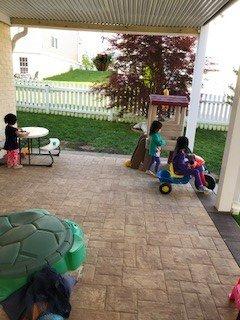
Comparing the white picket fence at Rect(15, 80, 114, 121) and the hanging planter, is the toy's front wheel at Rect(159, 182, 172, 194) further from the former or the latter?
the white picket fence at Rect(15, 80, 114, 121)

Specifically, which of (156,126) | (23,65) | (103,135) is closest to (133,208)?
(156,126)

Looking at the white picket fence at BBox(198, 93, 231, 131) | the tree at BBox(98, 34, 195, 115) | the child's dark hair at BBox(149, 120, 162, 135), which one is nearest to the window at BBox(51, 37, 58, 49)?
the tree at BBox(98, 34, 195, 115)

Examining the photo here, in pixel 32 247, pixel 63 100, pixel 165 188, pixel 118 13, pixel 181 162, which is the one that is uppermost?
pixel 118 13

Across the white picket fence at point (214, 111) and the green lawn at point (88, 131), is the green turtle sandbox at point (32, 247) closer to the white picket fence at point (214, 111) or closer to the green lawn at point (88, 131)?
the green lawn at point (88, 131)

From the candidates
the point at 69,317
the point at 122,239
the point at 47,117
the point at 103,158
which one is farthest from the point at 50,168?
the point at 47,117

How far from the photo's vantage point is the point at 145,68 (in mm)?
11195

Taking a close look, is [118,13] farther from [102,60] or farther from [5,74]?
[5,74]

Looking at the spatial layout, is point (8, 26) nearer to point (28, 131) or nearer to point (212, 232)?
point (28, 131)

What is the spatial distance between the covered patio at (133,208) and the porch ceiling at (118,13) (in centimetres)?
2

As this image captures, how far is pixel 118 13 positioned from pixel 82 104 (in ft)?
21.1

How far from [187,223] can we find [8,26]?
6.62m

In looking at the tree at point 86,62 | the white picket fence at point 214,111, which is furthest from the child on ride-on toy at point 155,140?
the tree at point 86,62

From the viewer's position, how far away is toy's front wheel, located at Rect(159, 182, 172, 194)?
18.3 feet

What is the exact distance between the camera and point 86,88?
12.5 m
